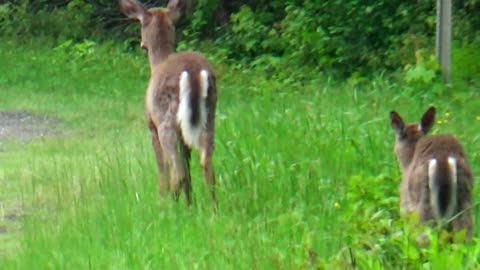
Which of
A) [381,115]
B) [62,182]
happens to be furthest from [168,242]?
[381,115]

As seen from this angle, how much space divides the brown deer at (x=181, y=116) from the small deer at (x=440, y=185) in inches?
80.9

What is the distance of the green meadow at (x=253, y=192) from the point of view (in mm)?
7801

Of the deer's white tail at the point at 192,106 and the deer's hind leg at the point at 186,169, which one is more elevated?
the deer's white tail at the point at 192,106

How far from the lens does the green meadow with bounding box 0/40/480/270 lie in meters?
7.80

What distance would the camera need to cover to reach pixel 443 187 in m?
7.53

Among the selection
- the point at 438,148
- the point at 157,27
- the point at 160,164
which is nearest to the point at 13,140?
the point at 157,27

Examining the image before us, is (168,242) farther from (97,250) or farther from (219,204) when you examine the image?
(219,204)

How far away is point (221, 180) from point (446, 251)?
3.22m

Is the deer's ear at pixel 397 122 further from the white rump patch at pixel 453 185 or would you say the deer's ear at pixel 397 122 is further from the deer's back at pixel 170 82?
the deer's back at pixel 170 82

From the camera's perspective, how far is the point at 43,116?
57.1ft

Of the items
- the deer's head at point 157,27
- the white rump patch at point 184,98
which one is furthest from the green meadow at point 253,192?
the deer's head at point 157,27

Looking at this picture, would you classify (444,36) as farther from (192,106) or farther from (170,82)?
(192,106)

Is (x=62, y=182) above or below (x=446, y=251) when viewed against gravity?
below

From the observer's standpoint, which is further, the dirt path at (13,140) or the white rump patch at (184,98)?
the dirt path at (13,140)
